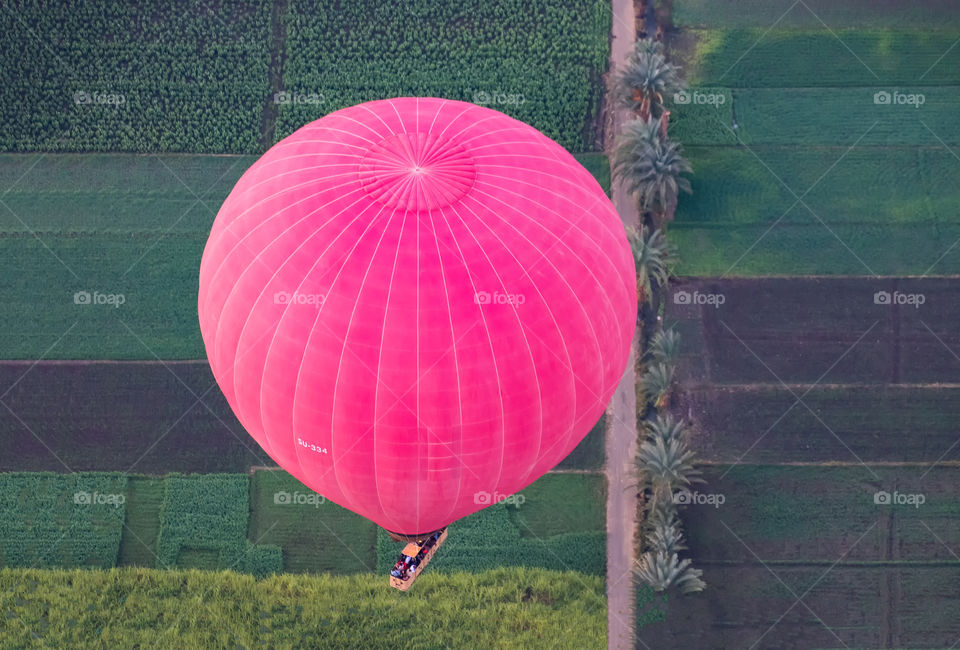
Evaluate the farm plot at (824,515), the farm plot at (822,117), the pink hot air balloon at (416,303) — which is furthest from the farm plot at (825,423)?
the pink hot air balloon at (416,303)

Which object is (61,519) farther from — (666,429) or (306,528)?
(666,429)

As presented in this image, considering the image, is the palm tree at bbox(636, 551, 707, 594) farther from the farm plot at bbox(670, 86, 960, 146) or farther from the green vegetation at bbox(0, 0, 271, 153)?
the green vegetation at bbox(0, 0, 271, 153)

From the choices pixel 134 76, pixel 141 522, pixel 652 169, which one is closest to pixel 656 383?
pixel 652 169

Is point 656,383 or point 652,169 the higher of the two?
point 652,169

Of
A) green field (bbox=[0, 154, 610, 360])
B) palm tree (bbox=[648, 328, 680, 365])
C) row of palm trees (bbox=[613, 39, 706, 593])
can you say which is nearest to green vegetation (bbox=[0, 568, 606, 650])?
row of palm trees (bbox=[613, 39, 706, 593])

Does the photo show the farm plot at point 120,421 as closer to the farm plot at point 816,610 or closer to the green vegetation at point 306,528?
the green vegetation at point 306,528

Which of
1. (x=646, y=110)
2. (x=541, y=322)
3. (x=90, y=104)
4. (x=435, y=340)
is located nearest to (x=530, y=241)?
(x=541, y=322)
